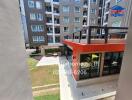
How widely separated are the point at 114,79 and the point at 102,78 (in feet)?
3.23

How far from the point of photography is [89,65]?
5.85 metres

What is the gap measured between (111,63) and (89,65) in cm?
167

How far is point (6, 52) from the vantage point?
119 centimetres

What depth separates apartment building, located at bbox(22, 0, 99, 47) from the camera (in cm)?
1700

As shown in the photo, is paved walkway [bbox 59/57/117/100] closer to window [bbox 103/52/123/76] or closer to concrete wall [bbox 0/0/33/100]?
window [bbox 103/52/123/76]

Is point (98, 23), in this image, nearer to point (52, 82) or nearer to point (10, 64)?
point (52, 82)

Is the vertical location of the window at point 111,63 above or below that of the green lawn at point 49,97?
above

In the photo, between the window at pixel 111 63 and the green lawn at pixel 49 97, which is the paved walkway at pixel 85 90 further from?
the window at pixel 111 63

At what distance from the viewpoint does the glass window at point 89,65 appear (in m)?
5.63

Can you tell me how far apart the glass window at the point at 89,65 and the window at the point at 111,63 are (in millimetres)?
592

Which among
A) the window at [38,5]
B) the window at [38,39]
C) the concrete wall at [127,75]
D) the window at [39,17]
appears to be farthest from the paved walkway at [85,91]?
the window at [38,5]

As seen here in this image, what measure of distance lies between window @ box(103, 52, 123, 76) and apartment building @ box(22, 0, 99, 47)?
1300 cm

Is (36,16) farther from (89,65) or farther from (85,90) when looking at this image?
(85,90)

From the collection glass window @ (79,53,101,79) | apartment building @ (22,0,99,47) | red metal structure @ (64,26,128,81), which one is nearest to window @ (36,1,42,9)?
apartment building @ (22,0,99,47)
